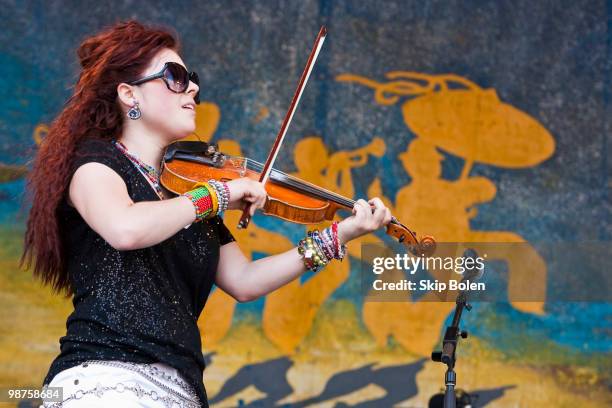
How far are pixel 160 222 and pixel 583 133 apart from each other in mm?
2575

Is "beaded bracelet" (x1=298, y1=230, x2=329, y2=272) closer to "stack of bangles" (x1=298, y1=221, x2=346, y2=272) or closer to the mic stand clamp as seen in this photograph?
"stack of bangles" (x1=298, y1=221, x2=346, y2=272)

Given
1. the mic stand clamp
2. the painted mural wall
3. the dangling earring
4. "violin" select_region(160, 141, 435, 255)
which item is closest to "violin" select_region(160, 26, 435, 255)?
"violin" select_region(160, 141, 435, 255)

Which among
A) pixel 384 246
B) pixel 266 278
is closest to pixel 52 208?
pixel 266 278

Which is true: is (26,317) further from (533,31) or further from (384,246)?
(533,31)

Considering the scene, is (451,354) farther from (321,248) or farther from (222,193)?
(222,193)

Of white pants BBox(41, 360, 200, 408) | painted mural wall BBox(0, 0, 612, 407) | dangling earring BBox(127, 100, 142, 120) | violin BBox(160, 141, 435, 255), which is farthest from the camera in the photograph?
painted mural wall BBox(0, 0, 612, 407)

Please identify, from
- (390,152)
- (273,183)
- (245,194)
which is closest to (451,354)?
(273,183)

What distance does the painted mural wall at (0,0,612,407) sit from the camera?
3656 millimetres

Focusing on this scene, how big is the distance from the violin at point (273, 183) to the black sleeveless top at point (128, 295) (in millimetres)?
185

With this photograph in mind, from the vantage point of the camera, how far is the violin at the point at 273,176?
6.42 feet

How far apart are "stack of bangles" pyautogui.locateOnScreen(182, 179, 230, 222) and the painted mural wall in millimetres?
1924

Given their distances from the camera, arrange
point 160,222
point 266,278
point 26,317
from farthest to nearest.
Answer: point 26,317, point 266,278, point 160,222

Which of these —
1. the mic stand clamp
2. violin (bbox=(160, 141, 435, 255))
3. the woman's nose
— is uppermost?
the woman's nose

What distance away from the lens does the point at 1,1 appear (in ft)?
12.0
